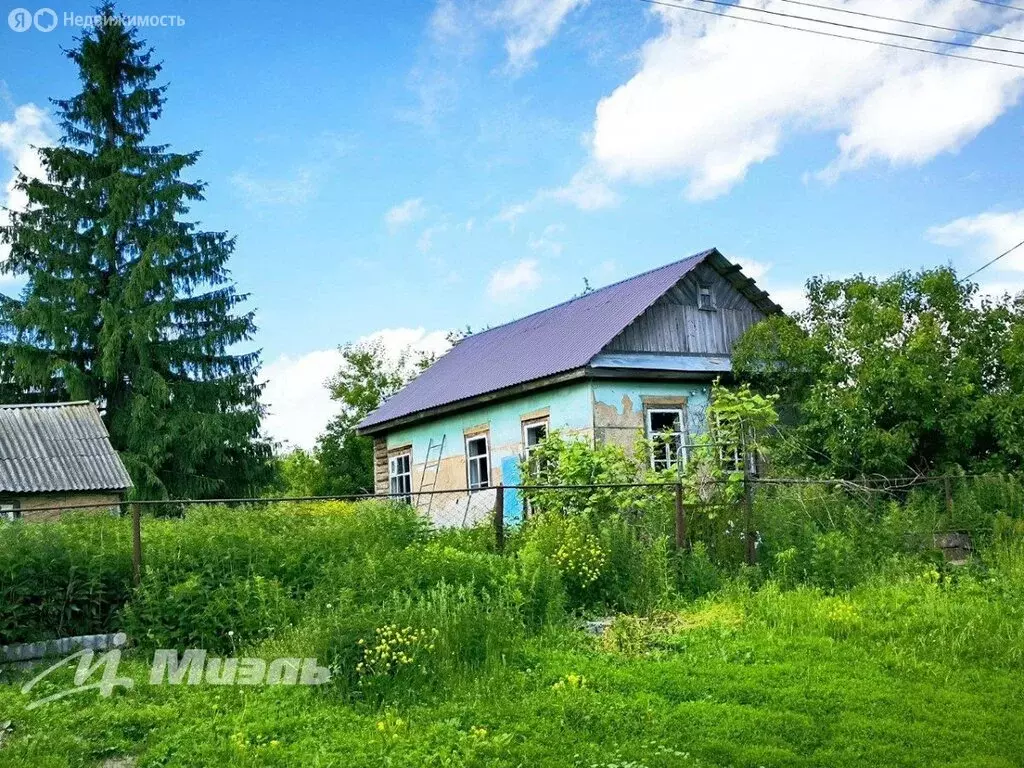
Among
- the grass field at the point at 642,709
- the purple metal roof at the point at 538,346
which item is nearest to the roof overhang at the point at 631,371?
the purple metal roof at the point at 538,346

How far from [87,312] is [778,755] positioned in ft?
81.5

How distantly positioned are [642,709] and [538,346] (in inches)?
504

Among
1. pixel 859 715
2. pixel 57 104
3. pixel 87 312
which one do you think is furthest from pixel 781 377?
pixel 57 104

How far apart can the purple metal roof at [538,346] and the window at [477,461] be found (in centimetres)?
92

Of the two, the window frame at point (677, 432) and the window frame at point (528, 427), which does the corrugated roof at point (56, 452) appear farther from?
the window frame at point (677, 432)

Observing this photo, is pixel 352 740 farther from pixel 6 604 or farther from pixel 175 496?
pixel 175 496

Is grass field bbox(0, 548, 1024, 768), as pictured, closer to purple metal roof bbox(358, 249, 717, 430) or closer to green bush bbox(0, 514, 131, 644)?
green bush bbox(0, 514, 131, 644)

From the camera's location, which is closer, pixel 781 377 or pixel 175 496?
pixel 781 377

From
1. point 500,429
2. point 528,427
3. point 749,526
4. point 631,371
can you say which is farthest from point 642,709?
point 500,429

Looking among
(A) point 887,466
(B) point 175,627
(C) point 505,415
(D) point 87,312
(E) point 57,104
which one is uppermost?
(E) point 57,104

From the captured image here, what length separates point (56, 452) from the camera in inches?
781

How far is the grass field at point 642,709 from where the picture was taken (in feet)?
18.1

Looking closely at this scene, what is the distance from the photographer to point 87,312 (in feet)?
85.9

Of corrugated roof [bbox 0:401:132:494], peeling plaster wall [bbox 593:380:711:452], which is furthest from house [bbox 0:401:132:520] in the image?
peeling plaster wall [bbox 593:380:711:452]
